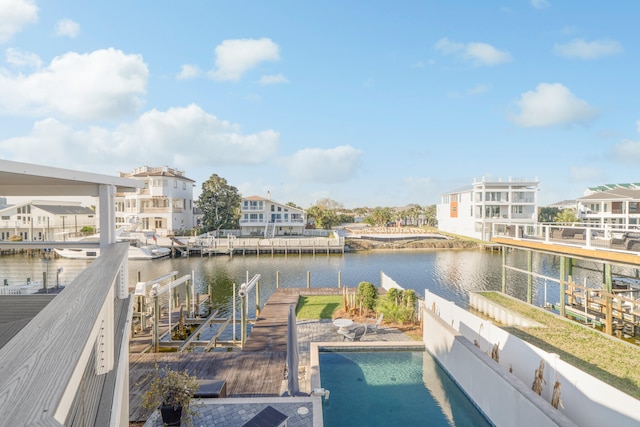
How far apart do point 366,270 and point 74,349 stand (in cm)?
3030

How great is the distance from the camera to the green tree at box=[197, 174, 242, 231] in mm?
49969

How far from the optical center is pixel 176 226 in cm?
4644

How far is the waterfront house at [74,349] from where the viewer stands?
1034 mm

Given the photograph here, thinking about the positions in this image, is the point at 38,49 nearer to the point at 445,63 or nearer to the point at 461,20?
the point at 461,20

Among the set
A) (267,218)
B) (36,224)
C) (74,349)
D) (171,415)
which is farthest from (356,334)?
(36,224)

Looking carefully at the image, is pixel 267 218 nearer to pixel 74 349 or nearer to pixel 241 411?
pixel 241 411

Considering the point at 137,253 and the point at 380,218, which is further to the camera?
the point at 380,218

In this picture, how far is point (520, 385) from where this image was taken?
249 inches

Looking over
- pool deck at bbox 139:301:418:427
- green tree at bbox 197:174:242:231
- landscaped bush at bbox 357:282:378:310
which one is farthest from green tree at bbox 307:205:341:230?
pool deck at bbox 139:301:418:427

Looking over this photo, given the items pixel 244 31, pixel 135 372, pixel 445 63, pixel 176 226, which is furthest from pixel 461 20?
pixel 176 226

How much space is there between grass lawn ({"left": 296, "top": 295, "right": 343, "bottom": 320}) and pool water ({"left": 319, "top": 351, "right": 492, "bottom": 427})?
13.4 feet

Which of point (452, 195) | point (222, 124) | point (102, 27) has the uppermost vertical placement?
point (222, 124)

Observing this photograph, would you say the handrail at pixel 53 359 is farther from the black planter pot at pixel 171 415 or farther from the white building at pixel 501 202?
the white building at pixel 501 202

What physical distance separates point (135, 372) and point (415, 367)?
279 inches
